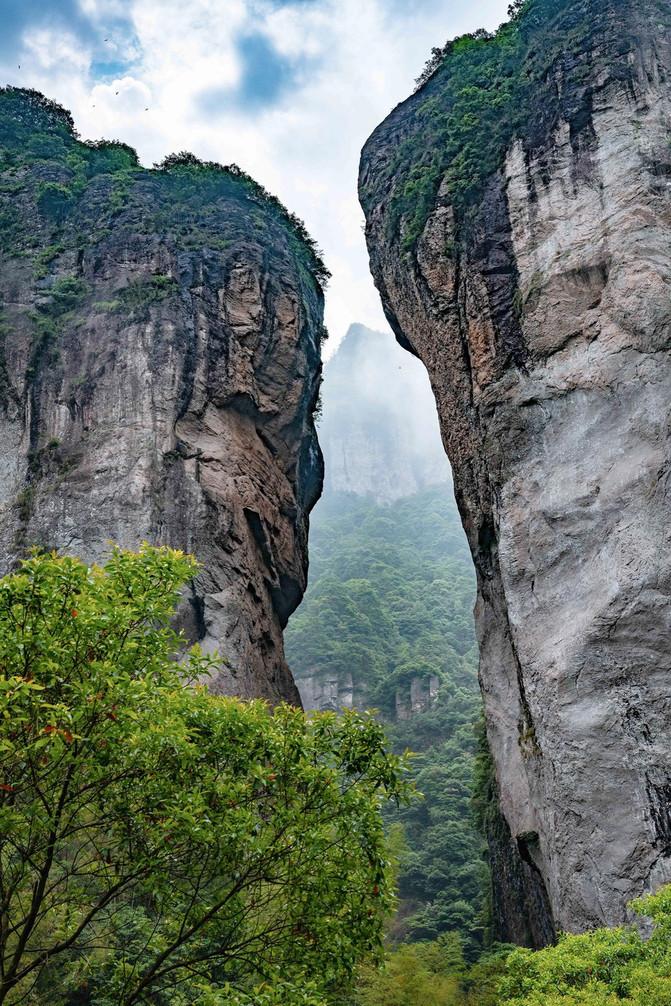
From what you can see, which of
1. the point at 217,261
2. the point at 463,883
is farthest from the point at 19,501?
the point at 463,883

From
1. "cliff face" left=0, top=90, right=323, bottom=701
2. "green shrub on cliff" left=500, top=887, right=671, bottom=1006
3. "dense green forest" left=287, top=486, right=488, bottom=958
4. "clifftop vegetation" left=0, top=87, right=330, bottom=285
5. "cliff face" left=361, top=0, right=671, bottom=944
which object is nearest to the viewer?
"green shrub on cliff" left=500, top=887, right=671, bottom=1006

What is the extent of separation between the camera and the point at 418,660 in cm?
4172

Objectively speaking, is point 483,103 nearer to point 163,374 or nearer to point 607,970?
point 163,374

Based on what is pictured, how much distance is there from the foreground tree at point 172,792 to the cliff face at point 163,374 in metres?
8.73

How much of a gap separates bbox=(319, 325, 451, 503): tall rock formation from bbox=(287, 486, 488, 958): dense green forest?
16860 mm

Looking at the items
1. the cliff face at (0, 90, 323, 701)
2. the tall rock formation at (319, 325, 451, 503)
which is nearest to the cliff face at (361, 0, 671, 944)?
the cliff face at (0, 90, 323, 701)

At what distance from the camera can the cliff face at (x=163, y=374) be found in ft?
55.0

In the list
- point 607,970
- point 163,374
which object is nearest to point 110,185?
point 163,374

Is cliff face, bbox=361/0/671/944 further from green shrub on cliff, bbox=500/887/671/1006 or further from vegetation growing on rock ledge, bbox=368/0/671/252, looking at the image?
green shrub on cliff, bbox=500/887/671/1006

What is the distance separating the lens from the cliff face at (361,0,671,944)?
34.8 ft

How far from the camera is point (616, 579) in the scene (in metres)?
11.4

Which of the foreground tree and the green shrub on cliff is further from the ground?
the foreground tree

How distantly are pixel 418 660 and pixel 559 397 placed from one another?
3012cm

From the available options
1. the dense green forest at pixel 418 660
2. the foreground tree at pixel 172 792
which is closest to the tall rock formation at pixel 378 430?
the dense green forest at pixel 418 660
